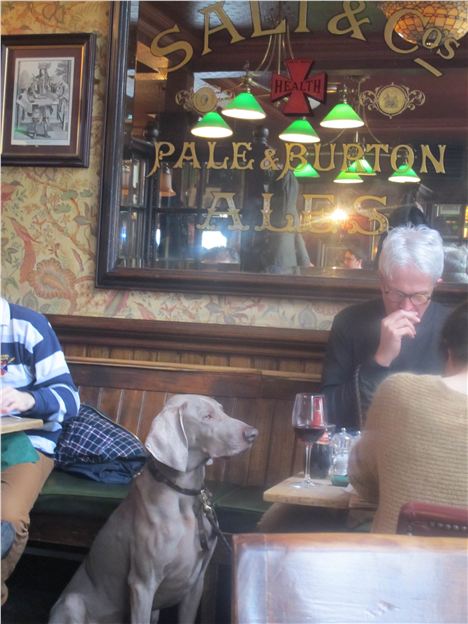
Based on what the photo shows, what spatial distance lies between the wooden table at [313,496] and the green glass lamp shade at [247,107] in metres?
1.91

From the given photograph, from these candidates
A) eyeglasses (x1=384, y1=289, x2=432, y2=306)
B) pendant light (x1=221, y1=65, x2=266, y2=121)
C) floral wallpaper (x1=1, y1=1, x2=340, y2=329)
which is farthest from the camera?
floral wallpaper (x1=1, y1=1, x2=340, y2=329)

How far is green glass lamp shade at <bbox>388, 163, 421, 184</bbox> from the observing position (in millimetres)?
3768

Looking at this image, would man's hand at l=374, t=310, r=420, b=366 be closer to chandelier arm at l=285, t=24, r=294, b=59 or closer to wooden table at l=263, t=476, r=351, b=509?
wooden table at l=263, t=476, r=351, b=509

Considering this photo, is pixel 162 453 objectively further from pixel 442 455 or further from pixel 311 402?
pixel 442 455

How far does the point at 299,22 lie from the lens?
12.7 ft

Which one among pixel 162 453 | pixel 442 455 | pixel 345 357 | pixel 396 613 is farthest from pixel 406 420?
pixel 345 357

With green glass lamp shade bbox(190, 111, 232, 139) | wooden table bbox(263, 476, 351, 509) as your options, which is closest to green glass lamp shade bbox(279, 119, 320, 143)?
green glass lamp shade bbox(190, 111, 232, 139)

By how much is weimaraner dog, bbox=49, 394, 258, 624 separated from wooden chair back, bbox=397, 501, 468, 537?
1.20m

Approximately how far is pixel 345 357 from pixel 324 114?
3.73 ft

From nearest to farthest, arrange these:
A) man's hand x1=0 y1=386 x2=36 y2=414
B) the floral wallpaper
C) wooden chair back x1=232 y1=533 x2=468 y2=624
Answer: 1. wooden chair back x1=232 y1=533 x2=468 y2=624
2. man's hand x1=0 y1=386 x2=36 y2=414
3. the floral wallpaper

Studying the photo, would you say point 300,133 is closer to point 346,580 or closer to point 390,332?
point 390,332

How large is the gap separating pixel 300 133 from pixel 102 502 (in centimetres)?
169

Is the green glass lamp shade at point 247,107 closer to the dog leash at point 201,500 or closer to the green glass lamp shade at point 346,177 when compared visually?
the green glass lamp shade at point 346,177

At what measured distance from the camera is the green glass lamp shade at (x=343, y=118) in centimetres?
380
